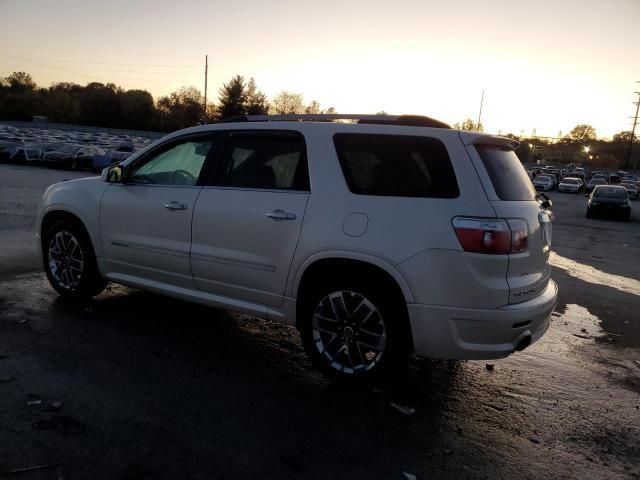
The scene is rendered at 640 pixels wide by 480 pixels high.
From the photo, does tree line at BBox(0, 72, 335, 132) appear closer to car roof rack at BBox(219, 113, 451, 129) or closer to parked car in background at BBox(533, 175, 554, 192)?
parked car in background at BBox(533, 175, 554, 192)

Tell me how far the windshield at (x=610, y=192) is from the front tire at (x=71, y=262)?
74.2 feet

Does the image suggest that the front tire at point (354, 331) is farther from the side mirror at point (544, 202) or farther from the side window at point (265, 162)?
the side mirror at point (544, 202)

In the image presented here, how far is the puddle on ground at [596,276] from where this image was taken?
841 cm

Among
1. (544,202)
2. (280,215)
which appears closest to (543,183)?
(544,202)

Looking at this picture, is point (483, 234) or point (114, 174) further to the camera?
point (114, 174)

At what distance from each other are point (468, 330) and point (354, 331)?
0.81 meters

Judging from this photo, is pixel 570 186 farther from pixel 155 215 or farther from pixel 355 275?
pixel 355 275

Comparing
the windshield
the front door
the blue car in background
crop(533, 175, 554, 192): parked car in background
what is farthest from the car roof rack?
crop(533, 175, 554, 192): parked car in background

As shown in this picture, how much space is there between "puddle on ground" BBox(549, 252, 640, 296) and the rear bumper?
18.7 ft

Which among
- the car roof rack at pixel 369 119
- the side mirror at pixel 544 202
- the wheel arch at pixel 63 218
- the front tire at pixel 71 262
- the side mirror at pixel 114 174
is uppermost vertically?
the car roof rack at pixel 369 119

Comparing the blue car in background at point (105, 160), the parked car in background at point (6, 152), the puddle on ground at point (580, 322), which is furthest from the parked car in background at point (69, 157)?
the puddle on ground at point (580, 322)

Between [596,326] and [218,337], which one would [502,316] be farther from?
[596,326]

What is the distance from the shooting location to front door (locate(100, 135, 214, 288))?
4.48 meters

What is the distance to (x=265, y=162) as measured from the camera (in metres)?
4.19
